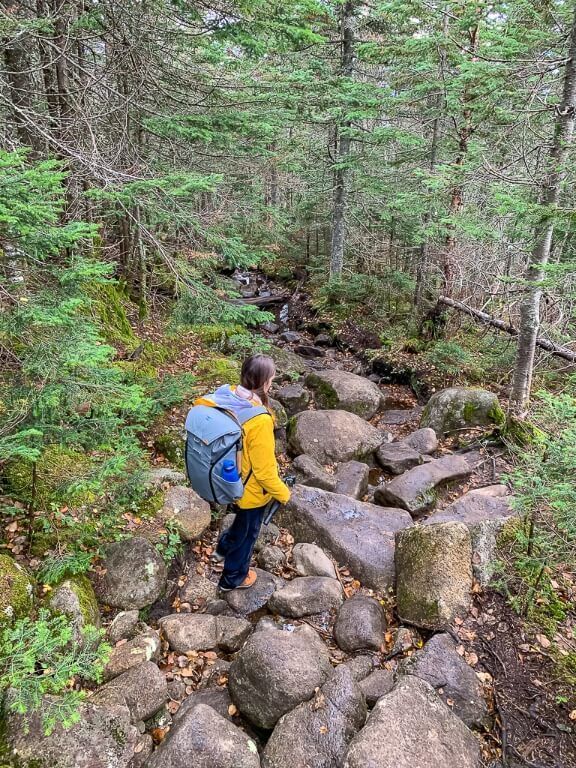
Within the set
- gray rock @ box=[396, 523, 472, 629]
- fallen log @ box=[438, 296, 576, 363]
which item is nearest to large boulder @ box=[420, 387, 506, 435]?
fallen log @ box=[438, 296, 576, 363]

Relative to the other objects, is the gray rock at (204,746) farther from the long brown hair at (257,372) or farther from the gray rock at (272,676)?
the long brown hair at (257,372)

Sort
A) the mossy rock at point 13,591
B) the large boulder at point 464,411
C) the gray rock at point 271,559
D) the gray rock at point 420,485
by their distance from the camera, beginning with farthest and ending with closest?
the large boulder at point 464,411 → the gray rock at point 420,485 → the gray rock at point 271,559 → the mossy rock at point 13,591

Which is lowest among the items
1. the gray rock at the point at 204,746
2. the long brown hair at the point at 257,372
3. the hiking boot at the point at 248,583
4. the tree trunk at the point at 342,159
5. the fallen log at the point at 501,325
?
the hiking boot at the point at 248,583

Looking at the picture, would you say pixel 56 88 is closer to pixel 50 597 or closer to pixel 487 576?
pixel 50 597

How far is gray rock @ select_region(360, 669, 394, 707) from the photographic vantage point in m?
3.57

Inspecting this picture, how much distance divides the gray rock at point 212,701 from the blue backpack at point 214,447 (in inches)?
61.6

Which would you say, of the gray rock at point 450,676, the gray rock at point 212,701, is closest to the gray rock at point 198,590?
the gray rock at point 212,701

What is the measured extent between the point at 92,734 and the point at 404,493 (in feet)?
16.2

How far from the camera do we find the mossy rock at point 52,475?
172 inches

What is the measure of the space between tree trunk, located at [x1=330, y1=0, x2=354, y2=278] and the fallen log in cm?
501

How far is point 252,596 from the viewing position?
4750 mm

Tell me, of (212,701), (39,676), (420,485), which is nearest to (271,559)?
(212,701)

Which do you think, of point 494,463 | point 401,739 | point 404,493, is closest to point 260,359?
point 401,739

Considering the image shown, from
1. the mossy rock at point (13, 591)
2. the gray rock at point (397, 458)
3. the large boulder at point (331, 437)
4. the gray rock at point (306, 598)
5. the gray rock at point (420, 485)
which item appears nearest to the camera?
the mossy rock at point (13, 591)
